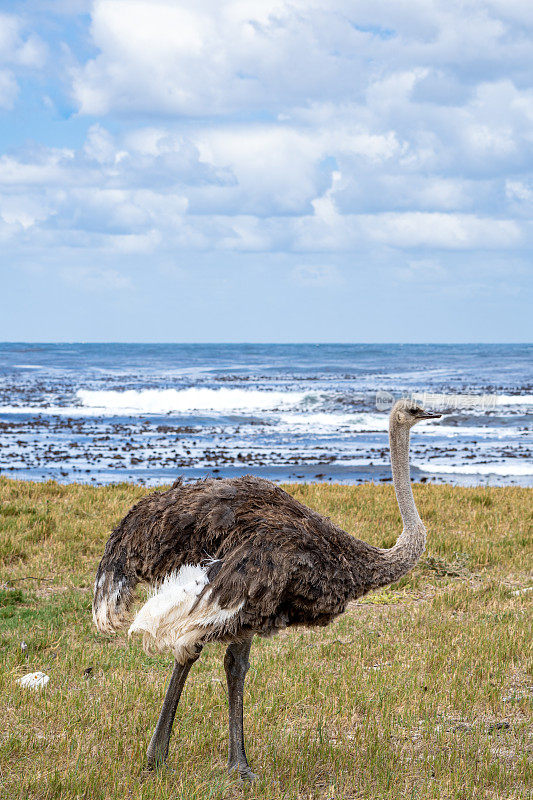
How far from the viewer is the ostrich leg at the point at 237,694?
16.0 ft

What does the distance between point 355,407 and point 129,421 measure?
1213 cm

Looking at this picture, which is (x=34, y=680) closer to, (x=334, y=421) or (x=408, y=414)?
(x=408, y=414)

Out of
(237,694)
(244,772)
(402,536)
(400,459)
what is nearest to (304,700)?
(244,772)

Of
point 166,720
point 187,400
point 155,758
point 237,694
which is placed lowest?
point 187,400

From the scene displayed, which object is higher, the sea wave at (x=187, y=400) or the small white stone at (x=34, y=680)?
the small white stone at (x=34, y=680)

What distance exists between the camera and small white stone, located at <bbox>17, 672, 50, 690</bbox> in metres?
6.04

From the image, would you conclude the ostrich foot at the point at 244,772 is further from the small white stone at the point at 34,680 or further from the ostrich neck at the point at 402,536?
the small white stone at the point at 34,680

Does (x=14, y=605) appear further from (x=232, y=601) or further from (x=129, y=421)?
(x=129, y=421)

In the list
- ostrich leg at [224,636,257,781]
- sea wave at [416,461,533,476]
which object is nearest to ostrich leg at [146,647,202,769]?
ostrich leg at [224,636,257,781]

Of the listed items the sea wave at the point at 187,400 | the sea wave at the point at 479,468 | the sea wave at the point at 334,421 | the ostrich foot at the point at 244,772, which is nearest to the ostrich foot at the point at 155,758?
the ostrich foot at the point at 244,772

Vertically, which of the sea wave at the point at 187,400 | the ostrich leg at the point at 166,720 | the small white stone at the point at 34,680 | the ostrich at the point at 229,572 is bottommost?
the sea wave at the point at 187,400

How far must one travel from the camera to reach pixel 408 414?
5.77 metres

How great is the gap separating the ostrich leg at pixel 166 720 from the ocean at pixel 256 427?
14392 mm

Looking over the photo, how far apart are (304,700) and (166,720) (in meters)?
1.43
